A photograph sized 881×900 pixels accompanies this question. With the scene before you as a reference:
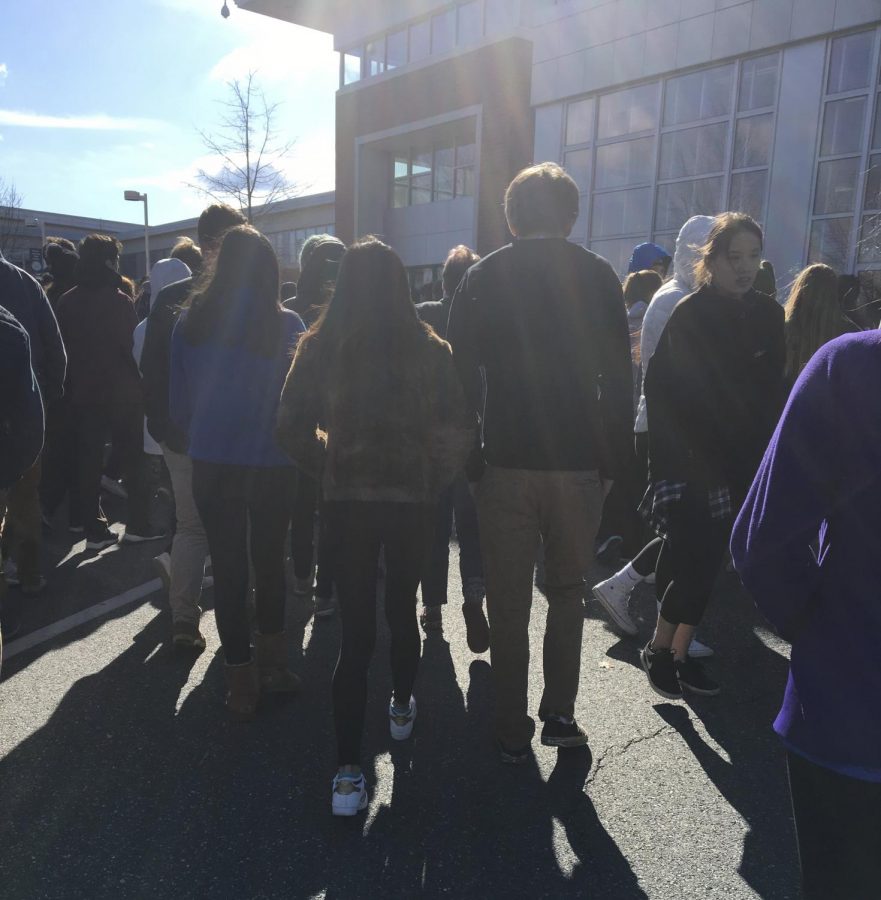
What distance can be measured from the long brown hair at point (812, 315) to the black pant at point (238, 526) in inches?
113

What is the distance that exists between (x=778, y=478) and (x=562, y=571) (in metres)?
1.60

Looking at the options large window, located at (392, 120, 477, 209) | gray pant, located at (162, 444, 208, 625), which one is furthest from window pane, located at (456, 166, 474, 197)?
gray pant, located at (162, 444, 208, 625)

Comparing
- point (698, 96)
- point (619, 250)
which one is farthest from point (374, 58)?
point (698, 96)

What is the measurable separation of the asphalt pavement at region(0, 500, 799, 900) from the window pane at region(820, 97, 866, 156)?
10.4 meters

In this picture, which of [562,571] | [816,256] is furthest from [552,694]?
[816,256]

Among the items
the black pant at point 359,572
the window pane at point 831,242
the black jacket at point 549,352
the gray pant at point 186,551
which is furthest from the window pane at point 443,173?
the black pant at point 359,572

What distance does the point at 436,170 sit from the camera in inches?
841

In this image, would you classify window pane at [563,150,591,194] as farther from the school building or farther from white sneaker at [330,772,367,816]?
white sneaker at [330,772,367,816]

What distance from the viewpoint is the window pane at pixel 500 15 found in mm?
17516

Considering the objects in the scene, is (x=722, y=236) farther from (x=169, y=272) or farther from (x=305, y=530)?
(x=169, y=272)

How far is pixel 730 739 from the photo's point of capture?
3.16 meters

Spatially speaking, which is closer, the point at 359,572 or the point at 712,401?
the point at 359,572

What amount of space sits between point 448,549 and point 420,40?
19.9 m

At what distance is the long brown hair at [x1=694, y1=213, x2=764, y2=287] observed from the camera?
325 cm
